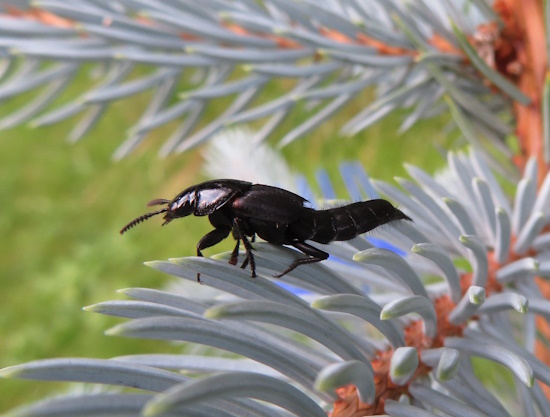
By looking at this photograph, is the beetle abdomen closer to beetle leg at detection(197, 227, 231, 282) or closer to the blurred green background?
beetle leg at detection(197, 227, 231, 282)

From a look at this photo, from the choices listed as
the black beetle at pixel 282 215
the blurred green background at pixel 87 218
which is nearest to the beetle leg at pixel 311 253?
the black beetle at pixel 282 215

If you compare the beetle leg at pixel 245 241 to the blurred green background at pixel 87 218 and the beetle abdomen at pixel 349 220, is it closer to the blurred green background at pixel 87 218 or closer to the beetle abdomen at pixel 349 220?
the beetle abdomen at pixel 349 220

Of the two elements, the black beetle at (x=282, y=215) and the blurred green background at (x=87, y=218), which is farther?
the blurred green background at (x=87, y=218)

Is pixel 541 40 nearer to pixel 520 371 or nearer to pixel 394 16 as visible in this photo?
pixel 394 16

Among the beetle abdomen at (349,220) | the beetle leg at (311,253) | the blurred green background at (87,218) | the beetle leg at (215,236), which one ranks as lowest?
the beetle leg at (311,253)

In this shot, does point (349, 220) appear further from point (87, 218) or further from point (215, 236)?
point (87, 218)

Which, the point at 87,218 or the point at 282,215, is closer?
the point at 282,215

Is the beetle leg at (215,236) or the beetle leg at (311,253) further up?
the beetle leg at (215,236)

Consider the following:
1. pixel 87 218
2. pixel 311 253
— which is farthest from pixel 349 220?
pixel 87 218
